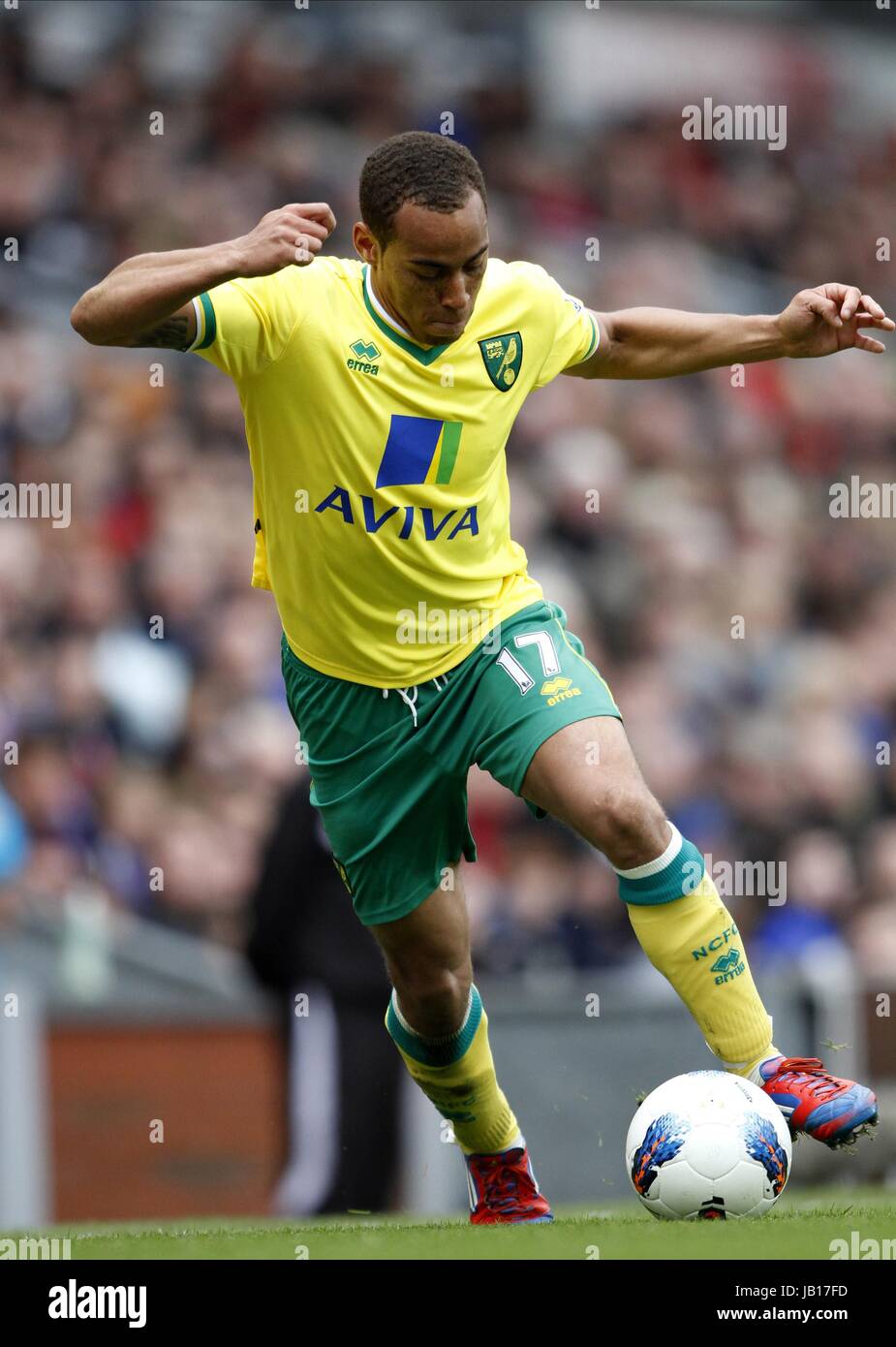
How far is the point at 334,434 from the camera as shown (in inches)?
217

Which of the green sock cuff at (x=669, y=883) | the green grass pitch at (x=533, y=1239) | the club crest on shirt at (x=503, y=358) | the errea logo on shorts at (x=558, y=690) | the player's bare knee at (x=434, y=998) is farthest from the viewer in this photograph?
the player's bare knee at (x=434, y=998)

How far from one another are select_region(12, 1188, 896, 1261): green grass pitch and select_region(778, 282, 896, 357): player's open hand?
2.22 meters

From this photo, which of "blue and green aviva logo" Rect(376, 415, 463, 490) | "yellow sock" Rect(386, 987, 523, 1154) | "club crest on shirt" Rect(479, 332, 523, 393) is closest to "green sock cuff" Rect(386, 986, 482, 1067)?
"yellow sock" Rect(386, 987, 523, 1154)

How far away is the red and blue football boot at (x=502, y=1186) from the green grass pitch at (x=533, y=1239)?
9cm

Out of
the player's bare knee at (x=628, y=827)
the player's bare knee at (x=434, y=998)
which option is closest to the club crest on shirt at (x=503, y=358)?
the player's bare knee at (x=628, y=827)

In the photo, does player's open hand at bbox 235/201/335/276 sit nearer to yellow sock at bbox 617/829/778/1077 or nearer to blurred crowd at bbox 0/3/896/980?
yellow sock at bbox 617/829/778/1077

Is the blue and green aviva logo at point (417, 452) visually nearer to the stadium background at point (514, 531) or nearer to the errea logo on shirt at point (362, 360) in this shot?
the errea logo on shirt at point (362, 360)

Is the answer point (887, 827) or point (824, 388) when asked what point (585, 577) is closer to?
point (887, 827)

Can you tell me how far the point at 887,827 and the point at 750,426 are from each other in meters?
3.86

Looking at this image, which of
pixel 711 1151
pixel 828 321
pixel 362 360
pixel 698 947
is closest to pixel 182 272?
pixel 362 360

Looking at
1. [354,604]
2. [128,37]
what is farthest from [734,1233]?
[128,37]

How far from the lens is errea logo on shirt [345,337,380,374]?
5.50 meters

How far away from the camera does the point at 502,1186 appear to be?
243 inches

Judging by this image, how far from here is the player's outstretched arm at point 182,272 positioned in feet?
16.3
